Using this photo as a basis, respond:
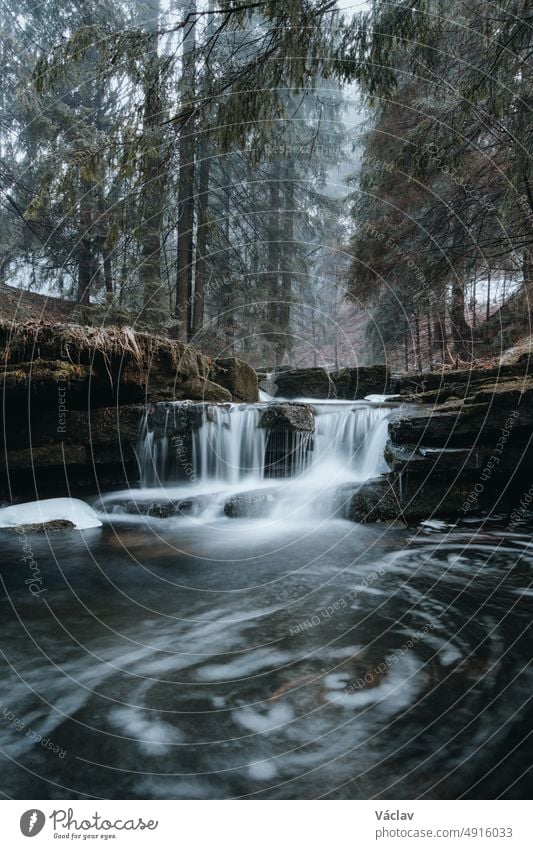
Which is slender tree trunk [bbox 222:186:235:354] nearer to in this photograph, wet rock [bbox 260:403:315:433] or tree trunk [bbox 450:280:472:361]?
tree trunk [bbox 450:280:472:361]

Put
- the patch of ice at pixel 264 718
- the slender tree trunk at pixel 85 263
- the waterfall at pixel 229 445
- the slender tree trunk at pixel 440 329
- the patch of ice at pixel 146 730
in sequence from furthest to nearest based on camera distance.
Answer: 1. the slender tree trunk at pixel 85 263
2. the slender tree trunk at pixel 440 329
3. the waterfall at pixel 229 445
4. the patch of ice at pixel 264 718
5. the patch of ice at pixel 146 730

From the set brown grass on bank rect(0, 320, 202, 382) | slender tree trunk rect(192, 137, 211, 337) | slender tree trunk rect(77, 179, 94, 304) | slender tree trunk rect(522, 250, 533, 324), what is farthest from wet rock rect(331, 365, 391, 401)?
slender tree trunk rect(77, 179, 94, 304)

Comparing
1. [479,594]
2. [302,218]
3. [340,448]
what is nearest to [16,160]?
[302,218]

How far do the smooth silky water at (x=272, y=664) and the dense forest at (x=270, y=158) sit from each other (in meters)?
3.36

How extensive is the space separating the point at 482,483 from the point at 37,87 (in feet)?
21.3

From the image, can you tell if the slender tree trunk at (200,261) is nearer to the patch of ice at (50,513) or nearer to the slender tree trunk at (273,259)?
the slender tree trunk at (273,259)

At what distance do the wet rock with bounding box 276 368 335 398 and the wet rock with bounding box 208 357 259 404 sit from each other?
3.48 m

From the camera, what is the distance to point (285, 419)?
7801 millimetres

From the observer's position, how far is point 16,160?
1462 cm

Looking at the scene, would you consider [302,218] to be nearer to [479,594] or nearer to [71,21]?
[71,21]
